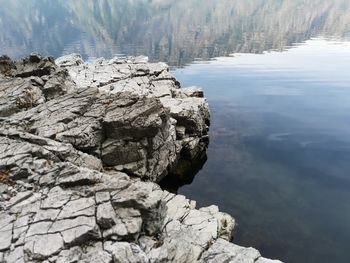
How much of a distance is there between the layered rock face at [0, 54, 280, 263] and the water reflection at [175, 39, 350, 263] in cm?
410

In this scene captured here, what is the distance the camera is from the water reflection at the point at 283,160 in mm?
28547

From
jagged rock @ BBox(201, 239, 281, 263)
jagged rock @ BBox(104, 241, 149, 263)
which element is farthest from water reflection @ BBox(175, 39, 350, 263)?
jagged rock @ BBox(104, 241, 149, 263)

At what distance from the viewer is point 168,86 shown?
4900 centimetres

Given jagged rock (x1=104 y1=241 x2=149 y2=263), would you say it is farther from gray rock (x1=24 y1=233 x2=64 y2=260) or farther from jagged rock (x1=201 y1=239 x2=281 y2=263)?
jagged rock (x1=201 y1=239 x2=281 y2=263)

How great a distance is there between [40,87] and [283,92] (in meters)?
44.1

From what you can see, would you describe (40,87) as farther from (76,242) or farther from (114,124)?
(76,242)

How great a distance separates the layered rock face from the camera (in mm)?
16781

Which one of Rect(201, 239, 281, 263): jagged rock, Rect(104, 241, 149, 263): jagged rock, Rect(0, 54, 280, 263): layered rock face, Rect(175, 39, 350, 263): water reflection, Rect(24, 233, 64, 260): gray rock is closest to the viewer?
Rect(24, 233, 64, 260): gray rock

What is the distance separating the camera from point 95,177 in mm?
20000

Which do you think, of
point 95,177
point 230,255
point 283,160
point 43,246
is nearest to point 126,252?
point 43,246

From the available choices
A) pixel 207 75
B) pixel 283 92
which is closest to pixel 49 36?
pixel 207 75

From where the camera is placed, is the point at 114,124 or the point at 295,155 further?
the point at 295,155

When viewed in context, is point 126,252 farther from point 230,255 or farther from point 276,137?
point 276,137

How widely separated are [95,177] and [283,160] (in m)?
A: 26.1
